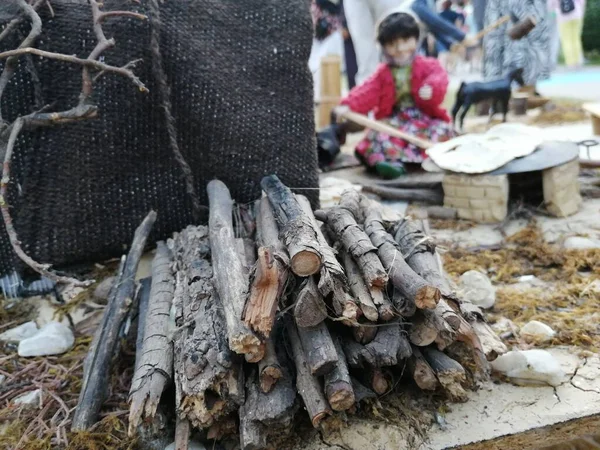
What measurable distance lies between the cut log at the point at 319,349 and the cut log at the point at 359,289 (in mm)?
159

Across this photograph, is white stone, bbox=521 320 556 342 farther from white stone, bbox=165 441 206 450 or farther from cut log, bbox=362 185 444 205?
cut log, bbox=362 185 444 205

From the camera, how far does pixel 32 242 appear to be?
316cm

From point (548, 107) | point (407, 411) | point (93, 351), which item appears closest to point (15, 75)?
point (93, 351)

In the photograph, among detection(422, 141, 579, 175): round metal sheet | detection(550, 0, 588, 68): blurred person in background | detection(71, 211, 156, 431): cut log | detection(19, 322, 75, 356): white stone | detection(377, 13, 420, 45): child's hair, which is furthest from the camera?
detection(550, 0, 588, 68): blurred person in background

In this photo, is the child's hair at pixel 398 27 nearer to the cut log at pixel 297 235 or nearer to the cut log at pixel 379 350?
the cut log at pixel 297 235

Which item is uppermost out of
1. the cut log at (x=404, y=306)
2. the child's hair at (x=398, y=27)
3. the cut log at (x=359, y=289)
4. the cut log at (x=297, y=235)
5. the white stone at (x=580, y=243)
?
the child's hair at (x=398, y=27)

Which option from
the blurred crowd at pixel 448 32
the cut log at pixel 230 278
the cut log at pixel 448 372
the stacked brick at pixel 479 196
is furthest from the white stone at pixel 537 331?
the blurred crowd at pixel 448 32

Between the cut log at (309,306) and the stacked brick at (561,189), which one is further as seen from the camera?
the stacked brick at (561,189)

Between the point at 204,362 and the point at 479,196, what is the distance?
2699mm

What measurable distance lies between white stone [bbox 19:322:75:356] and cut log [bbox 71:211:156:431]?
33 cm

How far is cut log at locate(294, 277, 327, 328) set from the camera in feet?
6.10

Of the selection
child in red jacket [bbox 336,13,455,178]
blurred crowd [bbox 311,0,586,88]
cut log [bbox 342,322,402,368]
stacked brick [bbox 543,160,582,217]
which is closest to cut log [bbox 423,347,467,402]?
cut log [bbox 342,322,402,368]

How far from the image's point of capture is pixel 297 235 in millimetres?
2006

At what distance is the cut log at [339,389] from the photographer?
5.92 feet
